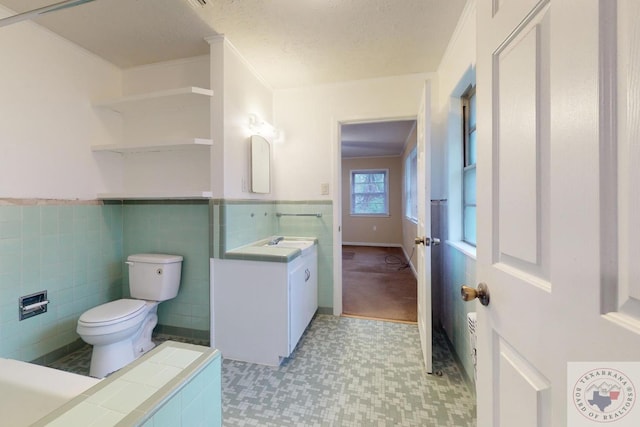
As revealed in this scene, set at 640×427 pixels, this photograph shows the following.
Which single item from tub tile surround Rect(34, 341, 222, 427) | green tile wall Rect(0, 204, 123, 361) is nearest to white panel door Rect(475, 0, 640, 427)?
tub tile surround Rect(34, 341, 222, 427)

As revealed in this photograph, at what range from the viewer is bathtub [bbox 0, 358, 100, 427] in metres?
0.75

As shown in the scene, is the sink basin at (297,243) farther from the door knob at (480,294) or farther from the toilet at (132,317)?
the door knob at (480,294)

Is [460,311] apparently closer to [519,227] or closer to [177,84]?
[519,227]

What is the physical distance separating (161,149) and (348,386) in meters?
2.26

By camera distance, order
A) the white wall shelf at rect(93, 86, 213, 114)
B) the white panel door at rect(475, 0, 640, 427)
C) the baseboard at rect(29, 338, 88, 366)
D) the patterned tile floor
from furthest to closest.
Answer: the white wall shelf at rect(93, 86, 213, 114) → the baseboard at rect(29, 338, 88, 366) → the patterned tile floor → the white panel door at rect(475, 0, 640, 427)

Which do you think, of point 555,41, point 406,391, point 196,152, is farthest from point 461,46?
point 406,391

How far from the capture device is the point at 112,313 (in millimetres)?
1698

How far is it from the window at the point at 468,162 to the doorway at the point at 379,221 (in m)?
1.03

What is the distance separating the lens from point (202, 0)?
4.84 feet

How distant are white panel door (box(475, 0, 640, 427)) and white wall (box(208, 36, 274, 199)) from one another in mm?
1609

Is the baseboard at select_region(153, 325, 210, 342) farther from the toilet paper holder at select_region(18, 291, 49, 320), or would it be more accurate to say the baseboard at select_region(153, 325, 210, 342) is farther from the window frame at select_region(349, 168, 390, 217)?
the window frame at select_region(349, 168, 390, 217)

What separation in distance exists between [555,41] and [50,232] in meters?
2.66

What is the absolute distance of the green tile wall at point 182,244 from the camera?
2.12 meters

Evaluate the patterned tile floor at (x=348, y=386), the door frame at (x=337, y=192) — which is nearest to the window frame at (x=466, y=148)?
the door frame at (x=337, y=192)
